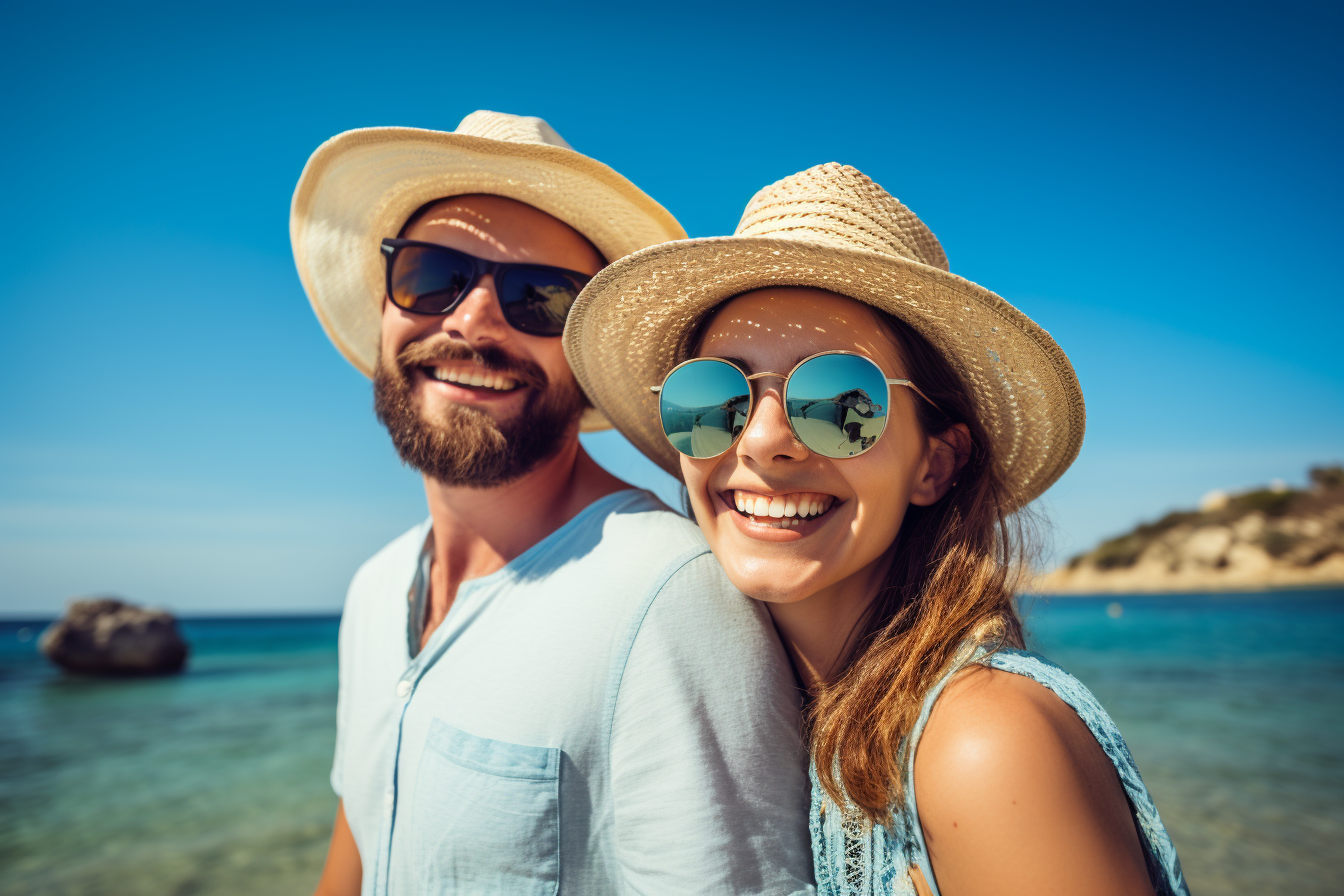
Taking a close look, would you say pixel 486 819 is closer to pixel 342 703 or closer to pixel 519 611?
pixel 519 611

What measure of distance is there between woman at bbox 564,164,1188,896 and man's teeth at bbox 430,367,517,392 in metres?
0.44

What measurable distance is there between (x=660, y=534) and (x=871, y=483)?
1.77ft

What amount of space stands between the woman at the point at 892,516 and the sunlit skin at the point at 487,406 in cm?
43

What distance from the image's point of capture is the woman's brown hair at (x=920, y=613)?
4.38 ft

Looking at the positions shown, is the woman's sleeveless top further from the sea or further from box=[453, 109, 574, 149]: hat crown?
box=[453, 109, 574, 149]: hat crown

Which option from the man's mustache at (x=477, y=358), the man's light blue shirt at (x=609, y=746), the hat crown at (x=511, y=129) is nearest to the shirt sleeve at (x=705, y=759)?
the man's light blue shirt at (x=609, y=746)

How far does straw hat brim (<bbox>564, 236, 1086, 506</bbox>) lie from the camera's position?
59.7 inches

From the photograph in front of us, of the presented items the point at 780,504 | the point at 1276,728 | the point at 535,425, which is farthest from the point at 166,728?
the point at 1276,728

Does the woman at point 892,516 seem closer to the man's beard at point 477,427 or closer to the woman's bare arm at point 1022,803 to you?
the woman's bare arm at point 1022,803

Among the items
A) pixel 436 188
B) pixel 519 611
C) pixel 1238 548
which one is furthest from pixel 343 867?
pixel 1238 548

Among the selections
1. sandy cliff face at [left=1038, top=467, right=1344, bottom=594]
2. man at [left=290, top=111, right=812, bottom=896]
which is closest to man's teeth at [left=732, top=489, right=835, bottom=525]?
man at [left=290, top=111, right=812, bottom=896]

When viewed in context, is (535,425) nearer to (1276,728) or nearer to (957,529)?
(957,529)

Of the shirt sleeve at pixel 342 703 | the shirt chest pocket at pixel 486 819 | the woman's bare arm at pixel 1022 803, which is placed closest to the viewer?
the woman's bare arm at pixel 1022 803

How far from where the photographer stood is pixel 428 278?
2283 millimetres
